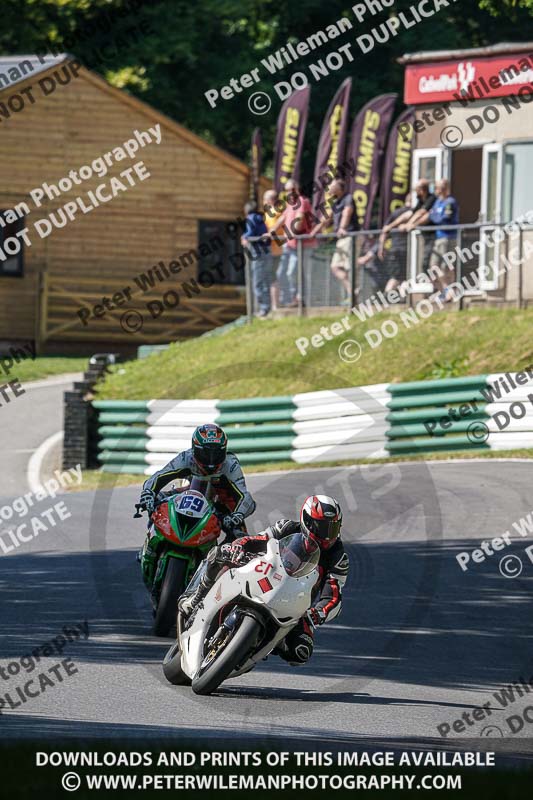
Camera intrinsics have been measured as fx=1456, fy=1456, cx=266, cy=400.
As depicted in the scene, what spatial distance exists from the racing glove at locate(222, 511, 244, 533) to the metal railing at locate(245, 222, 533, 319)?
11.3m

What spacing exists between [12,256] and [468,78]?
1668cm

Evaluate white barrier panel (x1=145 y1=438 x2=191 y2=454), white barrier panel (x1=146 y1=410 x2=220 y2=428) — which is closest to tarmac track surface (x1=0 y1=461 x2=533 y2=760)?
white barrier panel (x1=145 y1=438 x2=191 y2=454)

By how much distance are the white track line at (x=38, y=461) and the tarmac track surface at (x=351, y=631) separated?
12.2 ft

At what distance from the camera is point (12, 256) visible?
3750 cm

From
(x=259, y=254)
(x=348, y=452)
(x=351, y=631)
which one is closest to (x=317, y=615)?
(x=351, y=631)

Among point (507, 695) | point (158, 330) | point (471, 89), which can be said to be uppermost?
point (471, 89)

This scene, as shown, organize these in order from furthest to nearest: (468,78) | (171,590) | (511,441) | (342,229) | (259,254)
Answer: (468,78) < (259,254) < (342,229) < (511,441) < (171,590)

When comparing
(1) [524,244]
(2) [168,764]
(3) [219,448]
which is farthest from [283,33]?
(2) [168,764]

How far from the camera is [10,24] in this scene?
44.3 metres

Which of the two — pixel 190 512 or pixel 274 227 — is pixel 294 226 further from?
pixel 190 512

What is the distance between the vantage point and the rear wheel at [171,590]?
9.84 metres

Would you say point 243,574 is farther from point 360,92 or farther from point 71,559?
point 360,92

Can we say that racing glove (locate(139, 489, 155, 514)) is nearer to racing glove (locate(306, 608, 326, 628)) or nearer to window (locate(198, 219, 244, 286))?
racing glove (locate(306, 608, 326, 628))

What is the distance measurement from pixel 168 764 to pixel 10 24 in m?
40.7
